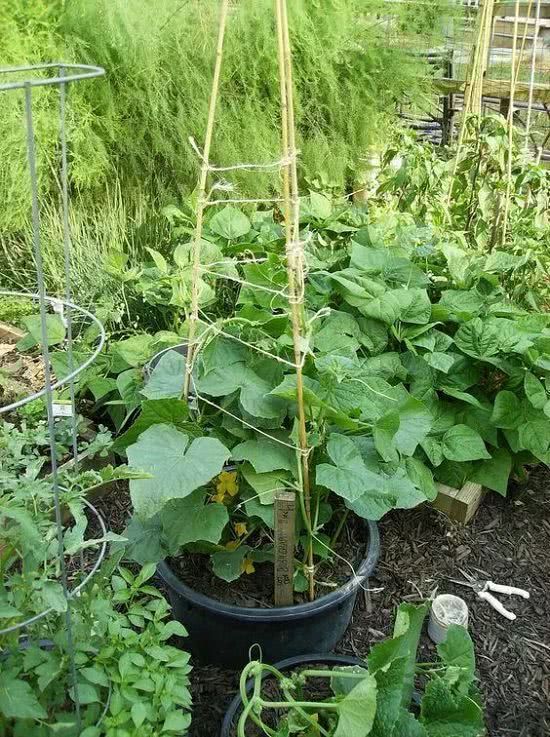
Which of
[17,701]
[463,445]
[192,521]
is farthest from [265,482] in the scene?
[463,445]

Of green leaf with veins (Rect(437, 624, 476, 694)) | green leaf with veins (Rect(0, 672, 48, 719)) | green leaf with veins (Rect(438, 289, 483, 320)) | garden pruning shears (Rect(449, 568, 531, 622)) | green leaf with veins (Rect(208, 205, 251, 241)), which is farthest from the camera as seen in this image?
green leaf with veins (Rect(208, 205, 251, 241))

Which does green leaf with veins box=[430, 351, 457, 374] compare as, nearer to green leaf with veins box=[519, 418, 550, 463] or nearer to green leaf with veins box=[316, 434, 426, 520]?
green leaf with veins box=[519, 418, 550, 463]

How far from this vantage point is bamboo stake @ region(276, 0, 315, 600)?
44.4 inches

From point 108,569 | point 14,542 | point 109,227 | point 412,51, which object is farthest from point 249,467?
point 412,51

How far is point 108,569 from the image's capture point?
3.81ft

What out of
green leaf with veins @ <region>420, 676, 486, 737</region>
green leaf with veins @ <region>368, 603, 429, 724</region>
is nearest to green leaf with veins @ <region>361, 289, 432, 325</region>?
green leaf with veins @ <region>368, 603, 429, 724</region>

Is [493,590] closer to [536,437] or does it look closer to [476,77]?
[536,437]

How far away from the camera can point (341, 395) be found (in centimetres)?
145

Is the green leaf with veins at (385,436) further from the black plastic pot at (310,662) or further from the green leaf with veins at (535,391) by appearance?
the green leaf with veins at (535,391)

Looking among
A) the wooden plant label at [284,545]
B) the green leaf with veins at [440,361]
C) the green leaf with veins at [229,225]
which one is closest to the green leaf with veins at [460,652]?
the wooden plant label at [284,545]

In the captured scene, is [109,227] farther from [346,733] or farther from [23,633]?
[346,733]

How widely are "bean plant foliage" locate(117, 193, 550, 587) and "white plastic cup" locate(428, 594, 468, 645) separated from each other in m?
0.27

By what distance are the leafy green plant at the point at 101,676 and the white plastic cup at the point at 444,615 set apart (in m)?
0.79

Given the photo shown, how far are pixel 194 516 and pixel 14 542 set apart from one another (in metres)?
0.43
